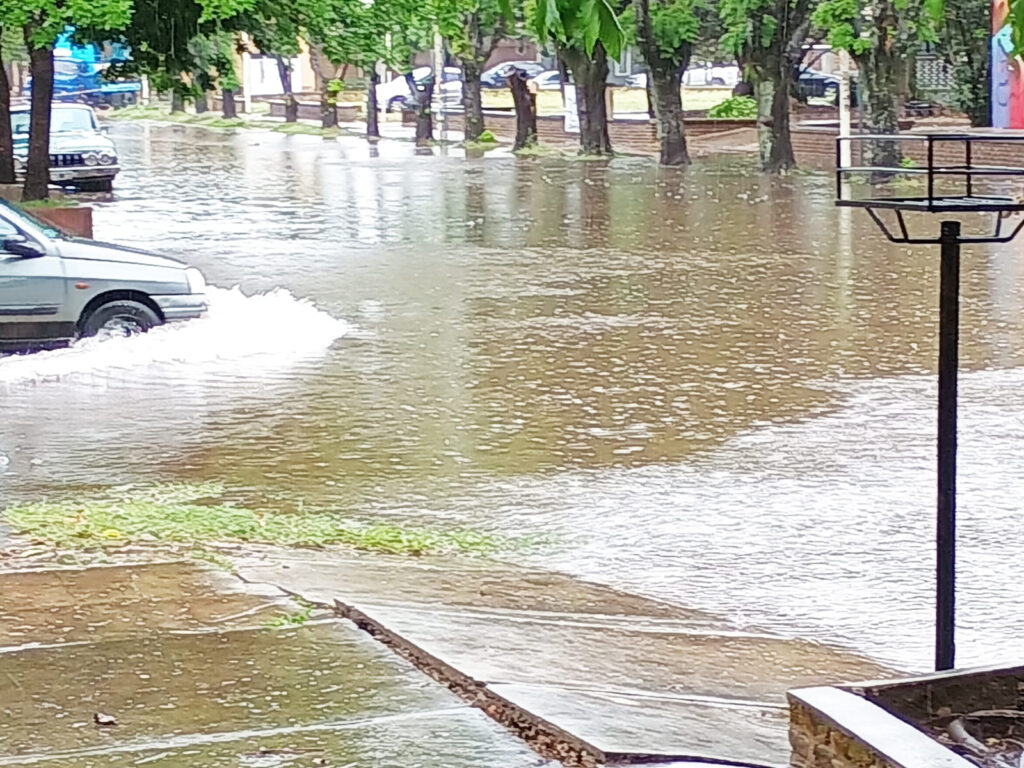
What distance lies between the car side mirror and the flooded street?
2.73ft

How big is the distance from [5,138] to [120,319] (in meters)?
12.1

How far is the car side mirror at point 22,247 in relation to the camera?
1373 centimetres

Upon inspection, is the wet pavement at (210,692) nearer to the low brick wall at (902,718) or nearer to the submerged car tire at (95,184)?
the low brick wall at (902,718)

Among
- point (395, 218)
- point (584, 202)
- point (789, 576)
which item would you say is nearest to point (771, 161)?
point (584, 202)

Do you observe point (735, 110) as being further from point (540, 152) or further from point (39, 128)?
point (39, 128)

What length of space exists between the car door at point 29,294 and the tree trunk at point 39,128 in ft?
35.9

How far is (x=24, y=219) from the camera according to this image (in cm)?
1407

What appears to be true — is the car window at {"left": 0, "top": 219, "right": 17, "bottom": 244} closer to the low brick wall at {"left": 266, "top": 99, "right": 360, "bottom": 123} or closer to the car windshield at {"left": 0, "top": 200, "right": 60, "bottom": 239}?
the car windshield at {"left": 0, "top": 200, "right": 60, "bottom": 239}

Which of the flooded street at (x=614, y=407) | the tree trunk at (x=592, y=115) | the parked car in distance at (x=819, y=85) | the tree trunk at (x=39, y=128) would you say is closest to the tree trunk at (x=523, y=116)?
the tree trunk at (x=592, y=115)

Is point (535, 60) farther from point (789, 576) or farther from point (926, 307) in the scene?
point (789, 576)

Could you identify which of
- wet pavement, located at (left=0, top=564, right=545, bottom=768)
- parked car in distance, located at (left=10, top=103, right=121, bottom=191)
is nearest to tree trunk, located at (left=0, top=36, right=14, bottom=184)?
parked car in distance, located at (left=10, top=103, right=121, bottom=191)

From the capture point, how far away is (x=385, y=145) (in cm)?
4909

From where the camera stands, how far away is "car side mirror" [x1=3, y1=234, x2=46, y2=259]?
13.7 meters

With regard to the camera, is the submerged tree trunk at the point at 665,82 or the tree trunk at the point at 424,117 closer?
the submerged tree trunk at the point at 665,82
